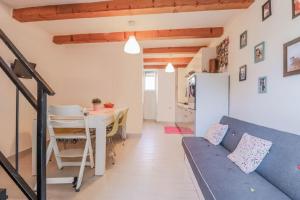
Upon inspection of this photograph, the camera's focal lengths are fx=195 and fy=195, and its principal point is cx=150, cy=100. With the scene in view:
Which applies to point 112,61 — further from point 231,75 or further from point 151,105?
point 151,105

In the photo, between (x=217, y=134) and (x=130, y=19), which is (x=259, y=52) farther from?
(x=130, y=19)

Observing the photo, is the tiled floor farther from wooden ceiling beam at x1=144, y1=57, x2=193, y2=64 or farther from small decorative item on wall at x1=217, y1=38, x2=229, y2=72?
wooden ceiling beam at x1=144, y1=57, x2=193, y2=64

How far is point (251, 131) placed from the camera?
216 centimetres

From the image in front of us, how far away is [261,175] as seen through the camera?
1.73 meters

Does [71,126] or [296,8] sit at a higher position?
[296,8]

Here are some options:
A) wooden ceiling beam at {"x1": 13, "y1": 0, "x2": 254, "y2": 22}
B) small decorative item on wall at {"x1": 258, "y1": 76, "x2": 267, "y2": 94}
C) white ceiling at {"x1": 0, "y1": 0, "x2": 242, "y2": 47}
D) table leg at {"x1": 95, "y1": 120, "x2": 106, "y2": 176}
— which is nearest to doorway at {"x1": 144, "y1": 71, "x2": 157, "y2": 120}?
white ceiling at {"x1": 0, "y1": 0, "x2": 242, "y2": 47}

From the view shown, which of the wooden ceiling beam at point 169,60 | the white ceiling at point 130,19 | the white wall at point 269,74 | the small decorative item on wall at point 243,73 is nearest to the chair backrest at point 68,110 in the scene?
the white ceiling at point 130,19

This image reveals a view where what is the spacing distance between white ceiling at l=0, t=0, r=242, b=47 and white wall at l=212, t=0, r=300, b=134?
A: 476 mm

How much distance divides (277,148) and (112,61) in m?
4.13

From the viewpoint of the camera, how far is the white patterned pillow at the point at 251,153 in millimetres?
1747

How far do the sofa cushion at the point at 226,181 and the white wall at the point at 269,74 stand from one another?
0.65 m

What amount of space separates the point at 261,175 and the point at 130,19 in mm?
3081

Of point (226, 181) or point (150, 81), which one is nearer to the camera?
point (226, 181)

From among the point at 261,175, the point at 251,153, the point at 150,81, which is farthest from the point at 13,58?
the point at 150,81
